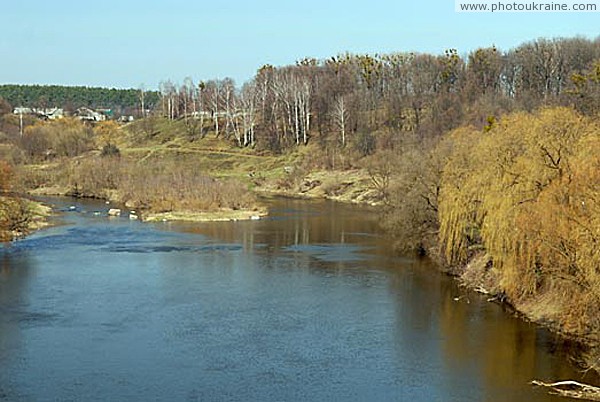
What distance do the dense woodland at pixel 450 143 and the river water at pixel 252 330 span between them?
174 cm

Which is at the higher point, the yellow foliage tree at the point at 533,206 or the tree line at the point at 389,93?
the tree line at the point at 389,93

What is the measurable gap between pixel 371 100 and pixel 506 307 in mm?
55364

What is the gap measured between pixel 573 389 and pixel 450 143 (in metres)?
18.6

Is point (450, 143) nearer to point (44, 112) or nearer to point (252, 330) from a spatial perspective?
point (252, 330)

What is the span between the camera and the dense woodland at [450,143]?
71.5 feet

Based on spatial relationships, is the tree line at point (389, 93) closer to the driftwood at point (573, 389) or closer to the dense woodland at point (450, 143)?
the dense woodland at point (450, 143)

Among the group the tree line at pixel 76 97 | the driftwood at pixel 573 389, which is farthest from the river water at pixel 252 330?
the tree line at pixel 76 97

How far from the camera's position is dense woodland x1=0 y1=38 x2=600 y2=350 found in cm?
2178

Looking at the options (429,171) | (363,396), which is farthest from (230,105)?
(363,396)

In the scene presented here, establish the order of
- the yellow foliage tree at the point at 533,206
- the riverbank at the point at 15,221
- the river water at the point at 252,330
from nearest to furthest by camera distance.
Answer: the river water at the point at 252,330 < the yellow foliage tree at the point at 533,206 < the riverbank at the point at 15,221

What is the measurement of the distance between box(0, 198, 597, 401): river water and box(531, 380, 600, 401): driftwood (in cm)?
45

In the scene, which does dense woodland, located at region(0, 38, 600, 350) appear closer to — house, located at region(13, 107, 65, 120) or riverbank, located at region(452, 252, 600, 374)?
riverbank, located at region(452, 252, 600, 374)

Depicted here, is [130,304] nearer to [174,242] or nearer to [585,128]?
[174,242]

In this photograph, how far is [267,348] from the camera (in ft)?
68.0
